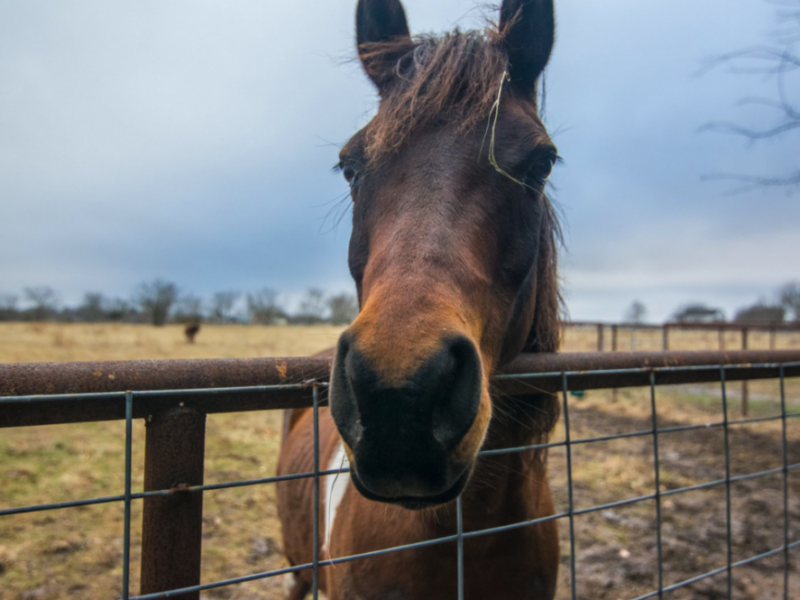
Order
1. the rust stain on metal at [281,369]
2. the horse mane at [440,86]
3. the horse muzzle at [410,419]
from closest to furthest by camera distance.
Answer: the horse muzzle at [410,419] → the rust stain on metal at [281,369] → the horse mane at [440,86]

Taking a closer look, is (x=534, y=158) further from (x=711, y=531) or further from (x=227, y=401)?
(x=711, y=531)

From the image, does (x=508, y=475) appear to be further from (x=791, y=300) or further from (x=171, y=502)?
(x=791, y=300)

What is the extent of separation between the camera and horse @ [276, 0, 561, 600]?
914mm

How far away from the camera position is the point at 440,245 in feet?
3.82

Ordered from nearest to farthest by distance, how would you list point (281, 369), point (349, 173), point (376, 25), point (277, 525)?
point (281, 369) < point (349, 173) < point (376, 25) < point (277, 525)

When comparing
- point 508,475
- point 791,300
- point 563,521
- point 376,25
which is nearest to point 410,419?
point 508,475

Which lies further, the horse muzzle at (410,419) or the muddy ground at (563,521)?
the muddy ground at (563,521)

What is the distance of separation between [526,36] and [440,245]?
3.63 ft

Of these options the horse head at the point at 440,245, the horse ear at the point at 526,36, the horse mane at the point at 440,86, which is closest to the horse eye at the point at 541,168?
the horse head at the point at 440,245

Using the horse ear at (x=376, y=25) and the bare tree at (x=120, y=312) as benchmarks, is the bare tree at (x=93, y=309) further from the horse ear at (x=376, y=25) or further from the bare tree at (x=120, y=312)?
the horse ear at (x=376, y=25)

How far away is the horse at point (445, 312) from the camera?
0.91m

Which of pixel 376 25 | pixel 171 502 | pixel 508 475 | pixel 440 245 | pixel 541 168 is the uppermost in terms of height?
pixel 376 25

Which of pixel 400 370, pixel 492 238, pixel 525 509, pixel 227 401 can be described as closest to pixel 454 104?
pixel 492 238

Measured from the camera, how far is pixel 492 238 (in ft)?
4.46
